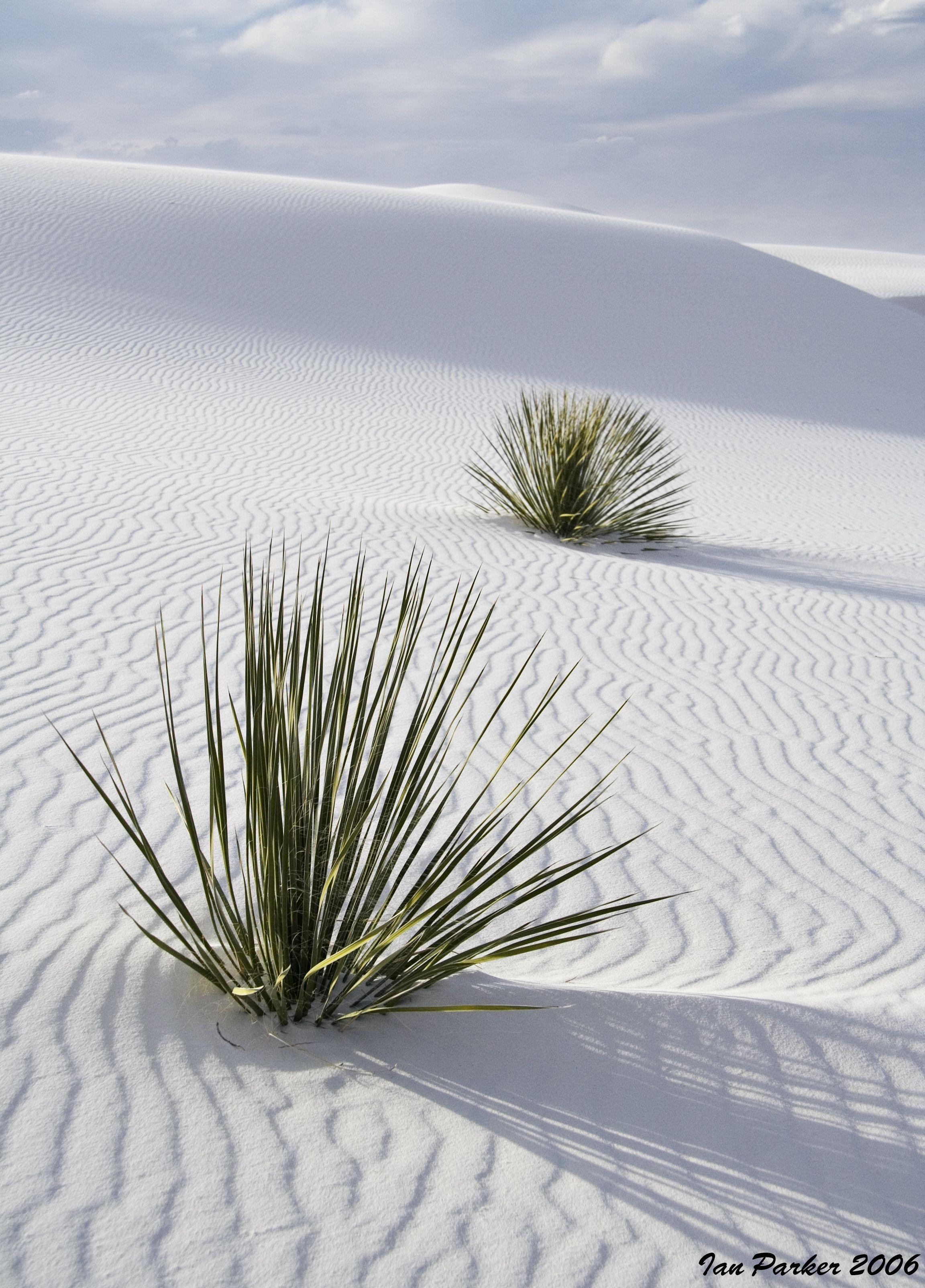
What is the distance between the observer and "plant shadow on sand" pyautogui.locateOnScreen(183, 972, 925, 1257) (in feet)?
7.64

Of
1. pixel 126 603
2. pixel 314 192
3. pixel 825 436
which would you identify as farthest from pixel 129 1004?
pixel 314 192

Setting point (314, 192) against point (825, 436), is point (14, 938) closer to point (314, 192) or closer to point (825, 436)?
point (825, 436)

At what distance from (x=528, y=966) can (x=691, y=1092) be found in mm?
751

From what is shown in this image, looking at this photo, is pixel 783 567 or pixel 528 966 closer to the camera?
pixel 528 966

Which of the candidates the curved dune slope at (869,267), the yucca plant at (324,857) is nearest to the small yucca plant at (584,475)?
the yucca plant at (324,857)

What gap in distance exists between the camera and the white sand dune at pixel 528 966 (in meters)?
2.18

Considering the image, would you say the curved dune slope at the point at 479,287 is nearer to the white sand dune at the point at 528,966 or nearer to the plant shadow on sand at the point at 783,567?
the white sand dune at the point at 528,966

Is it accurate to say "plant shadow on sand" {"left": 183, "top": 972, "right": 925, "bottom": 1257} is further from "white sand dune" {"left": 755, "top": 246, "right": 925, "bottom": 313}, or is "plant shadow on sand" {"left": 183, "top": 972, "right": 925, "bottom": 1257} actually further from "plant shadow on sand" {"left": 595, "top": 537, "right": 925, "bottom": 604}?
"white sand dune" {"left": 755, "top": 246, "right": 925, "bottom": 313}

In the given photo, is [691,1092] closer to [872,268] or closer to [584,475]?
[584,475]

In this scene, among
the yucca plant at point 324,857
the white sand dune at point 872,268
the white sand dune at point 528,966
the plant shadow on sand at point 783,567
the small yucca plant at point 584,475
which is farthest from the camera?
the white sand dune at point 872,268

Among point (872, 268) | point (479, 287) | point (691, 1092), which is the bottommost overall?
point (691, 1092)

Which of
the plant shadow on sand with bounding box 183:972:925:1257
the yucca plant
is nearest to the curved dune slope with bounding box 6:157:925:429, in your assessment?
the plant shadow on sand with bounding box 183:972:925:1257

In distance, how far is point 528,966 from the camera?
333cm

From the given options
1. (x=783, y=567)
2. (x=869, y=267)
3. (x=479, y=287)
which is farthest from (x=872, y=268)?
(x=783, y=567)
